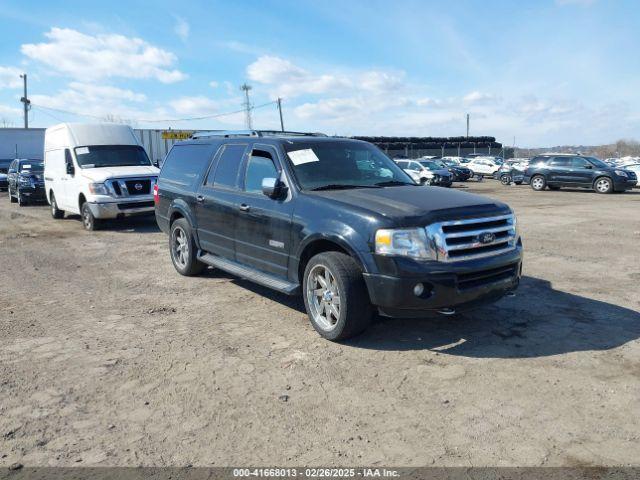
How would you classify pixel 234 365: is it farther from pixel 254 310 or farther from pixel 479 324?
pixel 479 324

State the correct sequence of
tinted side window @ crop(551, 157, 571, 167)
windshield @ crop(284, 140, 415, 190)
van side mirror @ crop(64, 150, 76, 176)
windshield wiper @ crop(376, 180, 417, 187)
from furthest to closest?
tinted side window @ crop(551, 157, 571, 167) → van side mirror @ crop(64, 150, 76, 176) → windshield wiper @ crop(376, 180, 417, 187) → windshield @ crop(284, 140, 415, 190)

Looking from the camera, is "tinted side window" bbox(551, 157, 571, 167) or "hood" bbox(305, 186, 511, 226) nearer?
"hood" bbox(305, 186, 511, 226)

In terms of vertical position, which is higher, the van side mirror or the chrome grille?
the van side mirror

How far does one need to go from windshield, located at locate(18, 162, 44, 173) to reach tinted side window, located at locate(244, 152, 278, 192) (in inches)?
669

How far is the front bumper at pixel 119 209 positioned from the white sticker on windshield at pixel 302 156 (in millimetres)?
7463

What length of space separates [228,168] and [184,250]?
1664mm

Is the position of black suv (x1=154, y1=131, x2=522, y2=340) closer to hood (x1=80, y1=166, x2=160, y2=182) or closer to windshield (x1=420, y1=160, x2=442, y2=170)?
hood (x1=80, y1=166, x2=160, y2=182)

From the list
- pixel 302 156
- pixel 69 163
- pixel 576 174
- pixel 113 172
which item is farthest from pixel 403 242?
pixel 576 174

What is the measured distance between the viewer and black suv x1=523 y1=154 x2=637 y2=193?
2258 centimetres

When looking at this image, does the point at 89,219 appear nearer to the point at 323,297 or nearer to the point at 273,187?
the point at 273,187

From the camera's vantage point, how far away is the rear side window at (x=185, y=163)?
273 inches

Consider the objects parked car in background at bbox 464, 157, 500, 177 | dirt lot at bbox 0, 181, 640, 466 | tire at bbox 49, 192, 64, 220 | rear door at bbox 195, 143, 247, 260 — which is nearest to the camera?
dirt lot at bbox 0, 181, 640, 466

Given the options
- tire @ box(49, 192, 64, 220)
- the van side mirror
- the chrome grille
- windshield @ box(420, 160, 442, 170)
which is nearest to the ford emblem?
the chrome grille

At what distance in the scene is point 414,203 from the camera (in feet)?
15.3
